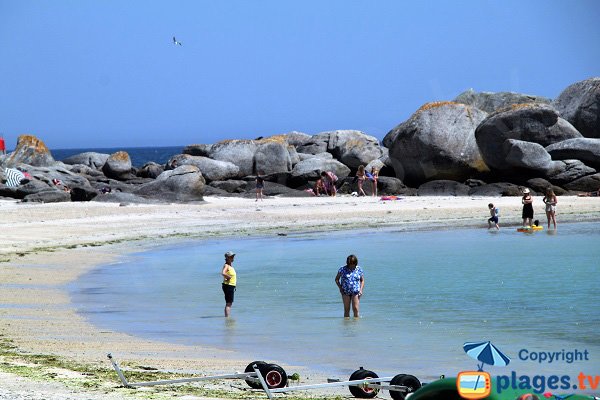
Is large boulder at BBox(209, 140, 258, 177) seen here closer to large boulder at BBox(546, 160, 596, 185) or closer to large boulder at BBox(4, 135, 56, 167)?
large boulder at BBox(4, 135, 56, 167)

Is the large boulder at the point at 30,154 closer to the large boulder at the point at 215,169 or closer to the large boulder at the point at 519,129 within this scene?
the large boulder at the point at 215,169

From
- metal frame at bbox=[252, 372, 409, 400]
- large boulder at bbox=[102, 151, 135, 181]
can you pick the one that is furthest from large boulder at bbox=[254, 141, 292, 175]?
metal frame at bbox=[252, 372, 409, 400]

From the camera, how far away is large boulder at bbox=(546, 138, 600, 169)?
37.9 metres

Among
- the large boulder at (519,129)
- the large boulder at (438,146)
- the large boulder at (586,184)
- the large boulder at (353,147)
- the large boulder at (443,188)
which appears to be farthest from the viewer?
the large boulder at (353,147)

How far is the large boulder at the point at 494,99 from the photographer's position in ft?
158

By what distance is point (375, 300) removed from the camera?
1683cm

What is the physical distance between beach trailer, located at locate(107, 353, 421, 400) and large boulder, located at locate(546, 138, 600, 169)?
101 feet

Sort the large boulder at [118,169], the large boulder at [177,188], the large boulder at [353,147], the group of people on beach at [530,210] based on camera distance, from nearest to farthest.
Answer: the group of people on beach at [530,210], the large boulder at [177,188], the large boulder at [353,147], the large boulder at [118,169]

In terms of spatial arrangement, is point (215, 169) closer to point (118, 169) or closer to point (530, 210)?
point (118, 169)

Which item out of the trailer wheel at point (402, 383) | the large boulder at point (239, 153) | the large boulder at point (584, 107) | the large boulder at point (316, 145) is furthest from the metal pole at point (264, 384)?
the large boulder at point (316, 145)

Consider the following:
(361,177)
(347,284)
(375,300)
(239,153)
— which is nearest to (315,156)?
(239,153)

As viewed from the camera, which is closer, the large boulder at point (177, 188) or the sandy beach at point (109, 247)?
the sandy beach at point (109, 247)

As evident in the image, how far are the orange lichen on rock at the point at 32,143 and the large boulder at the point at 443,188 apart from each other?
19.8 metres

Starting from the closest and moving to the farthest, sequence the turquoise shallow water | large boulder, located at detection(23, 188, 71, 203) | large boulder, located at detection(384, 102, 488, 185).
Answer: the turquoise shallow water < large boulder, located at detection(23, 188, 71, 203) < large boulder, located at detection(384, 102, 488, 185)
